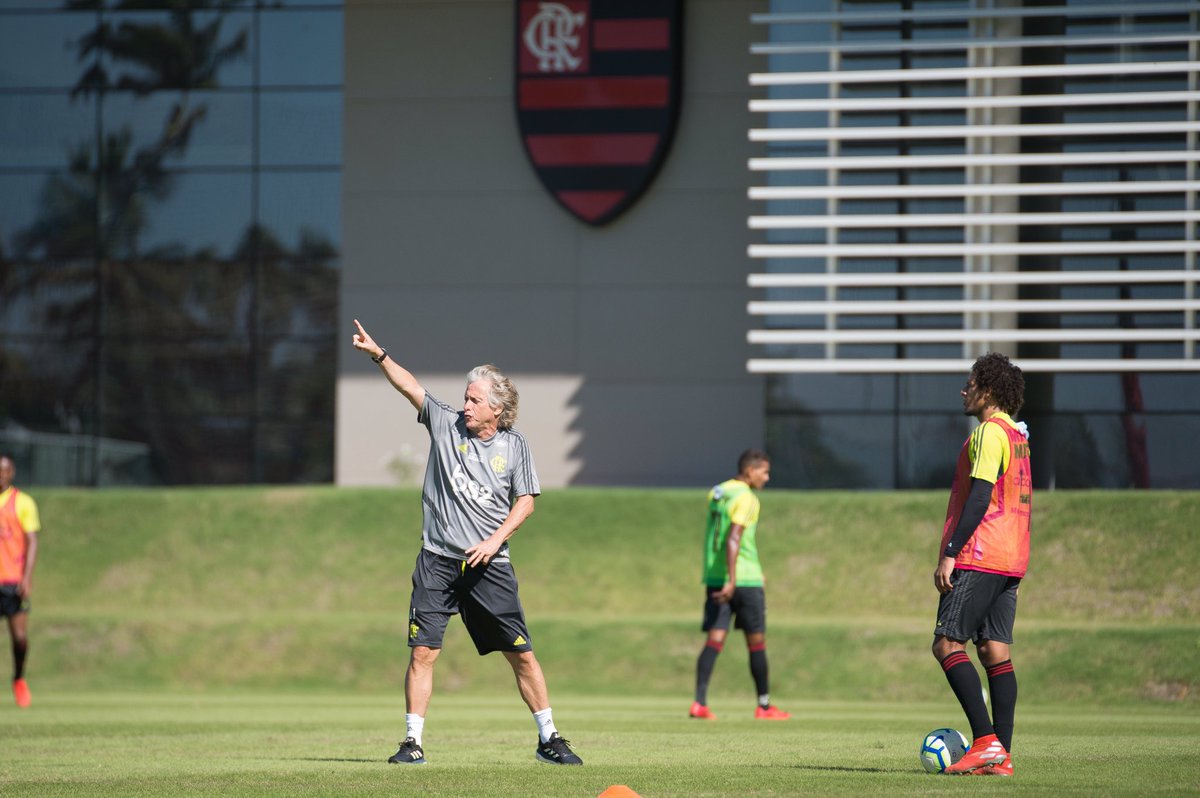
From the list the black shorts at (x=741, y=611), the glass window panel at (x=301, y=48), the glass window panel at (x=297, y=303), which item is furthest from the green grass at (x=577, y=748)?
the glass window panel at (x=301, y=48)

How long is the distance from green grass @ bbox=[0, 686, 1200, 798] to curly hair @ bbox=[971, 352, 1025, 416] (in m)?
1.79

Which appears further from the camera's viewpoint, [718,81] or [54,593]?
[718,81]

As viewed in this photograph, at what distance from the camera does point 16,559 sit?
15.4m

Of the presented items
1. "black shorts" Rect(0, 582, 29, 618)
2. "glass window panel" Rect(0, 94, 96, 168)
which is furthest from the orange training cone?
"glass window panel" Rect(0, 94, 96, 168)

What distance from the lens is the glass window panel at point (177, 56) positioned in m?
25.0

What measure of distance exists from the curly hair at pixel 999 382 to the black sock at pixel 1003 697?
1271 mm

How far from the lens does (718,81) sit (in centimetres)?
2339

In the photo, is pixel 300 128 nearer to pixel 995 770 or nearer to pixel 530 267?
pixel 530 267

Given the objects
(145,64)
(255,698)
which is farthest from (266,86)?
(255,698)

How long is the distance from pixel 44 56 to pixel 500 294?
8298mm

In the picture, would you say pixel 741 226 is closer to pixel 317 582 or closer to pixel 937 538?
pixel 937 538

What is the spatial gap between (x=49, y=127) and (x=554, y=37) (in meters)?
8.25

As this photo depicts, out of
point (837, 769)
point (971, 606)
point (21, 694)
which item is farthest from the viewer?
point (21, 694)

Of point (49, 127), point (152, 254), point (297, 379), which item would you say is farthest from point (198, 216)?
point (297, 379)
